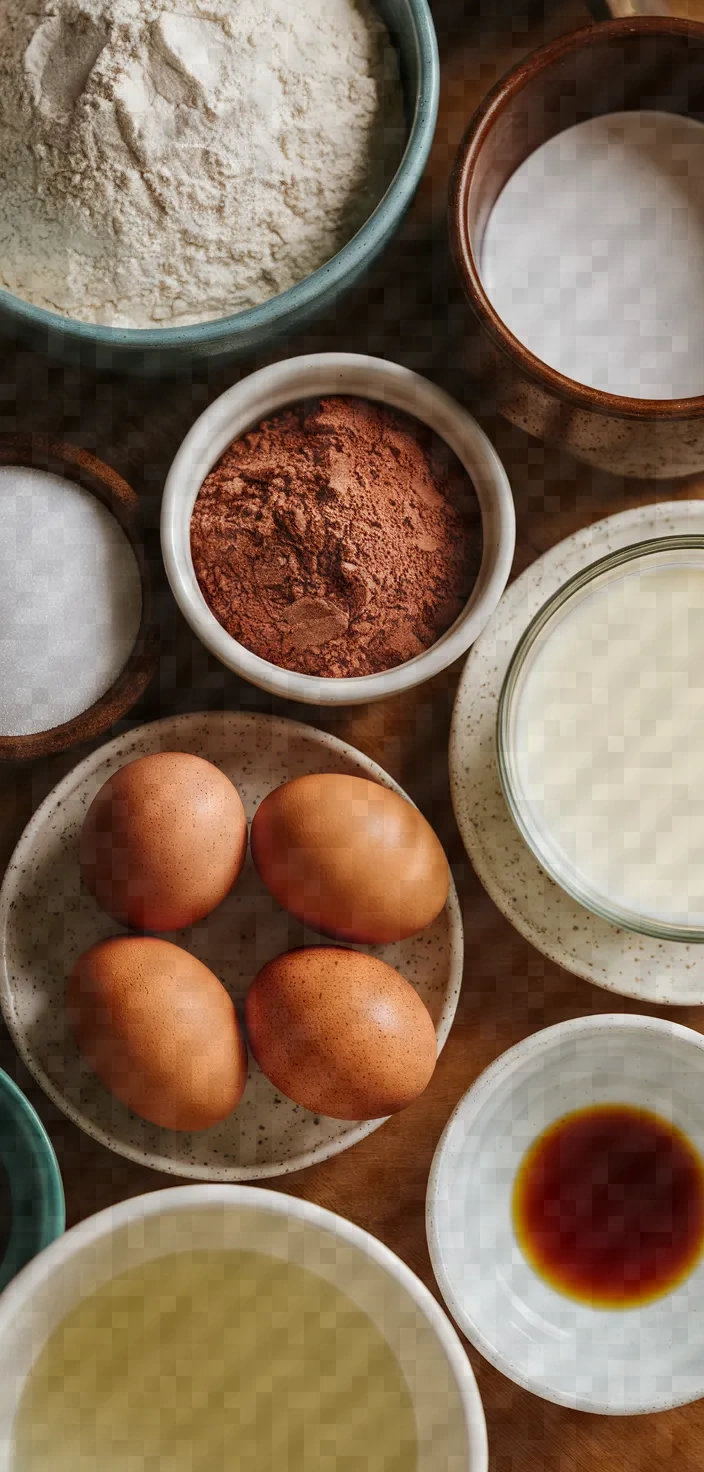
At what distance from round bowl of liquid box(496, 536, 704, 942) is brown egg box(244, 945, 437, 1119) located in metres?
0.14

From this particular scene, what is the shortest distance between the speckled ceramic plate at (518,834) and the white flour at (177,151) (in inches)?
10.8

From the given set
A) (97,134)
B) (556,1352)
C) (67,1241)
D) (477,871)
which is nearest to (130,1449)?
(67,1241)

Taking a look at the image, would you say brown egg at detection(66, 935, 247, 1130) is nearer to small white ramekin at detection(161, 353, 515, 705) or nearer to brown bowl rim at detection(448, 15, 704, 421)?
small white ramekin at detection(161, 353, 515, 705)

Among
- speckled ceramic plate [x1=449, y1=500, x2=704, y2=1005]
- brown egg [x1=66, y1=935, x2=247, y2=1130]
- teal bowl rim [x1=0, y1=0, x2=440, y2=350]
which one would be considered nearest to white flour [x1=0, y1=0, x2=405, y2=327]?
teal bowl rim [x1=0, y1=0, x2=440, y2=350]

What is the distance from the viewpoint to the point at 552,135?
90cm

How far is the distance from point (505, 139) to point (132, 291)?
0.92 ft

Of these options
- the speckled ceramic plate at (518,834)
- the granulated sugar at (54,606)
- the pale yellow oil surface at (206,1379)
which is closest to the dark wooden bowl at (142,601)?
the granulated sugar at (54,606)

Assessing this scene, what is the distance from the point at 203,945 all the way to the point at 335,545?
0.29 metres

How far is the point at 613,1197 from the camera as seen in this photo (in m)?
0.90

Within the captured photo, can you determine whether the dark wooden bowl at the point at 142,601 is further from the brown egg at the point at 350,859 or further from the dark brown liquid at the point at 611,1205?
the dark brown liquid at the point at 611,1205

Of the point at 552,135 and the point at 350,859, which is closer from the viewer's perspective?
the point at 350,859

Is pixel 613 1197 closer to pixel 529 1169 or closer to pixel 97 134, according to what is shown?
pixel 529 1169

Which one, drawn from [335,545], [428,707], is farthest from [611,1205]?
[335,545]

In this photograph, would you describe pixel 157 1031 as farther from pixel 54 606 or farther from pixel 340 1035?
pixel 54 606
